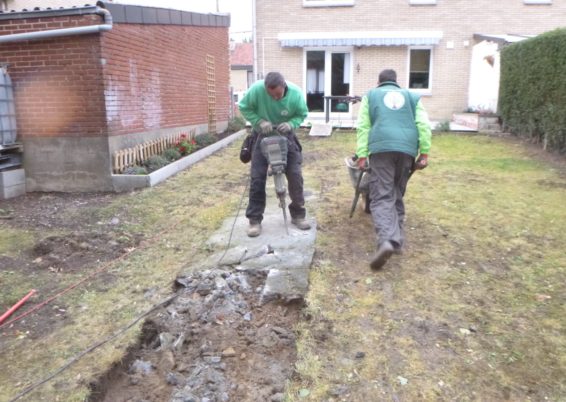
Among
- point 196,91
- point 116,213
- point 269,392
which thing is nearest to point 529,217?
point 269,392

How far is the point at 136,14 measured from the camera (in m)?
8.41

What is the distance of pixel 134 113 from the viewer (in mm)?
8344

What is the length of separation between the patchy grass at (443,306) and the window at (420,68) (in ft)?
37.3

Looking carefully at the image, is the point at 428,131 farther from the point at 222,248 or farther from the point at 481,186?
the point at 481,186

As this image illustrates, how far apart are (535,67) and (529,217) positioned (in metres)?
6.49

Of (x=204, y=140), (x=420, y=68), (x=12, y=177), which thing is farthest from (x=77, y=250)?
(x=420, y=68)

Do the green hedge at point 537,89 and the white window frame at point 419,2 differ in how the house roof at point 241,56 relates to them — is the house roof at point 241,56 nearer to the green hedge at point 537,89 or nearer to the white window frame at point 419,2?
the white window frame at point 419,2

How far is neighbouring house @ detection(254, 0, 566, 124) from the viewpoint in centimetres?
1655

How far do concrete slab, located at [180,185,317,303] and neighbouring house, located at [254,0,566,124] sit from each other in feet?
40.8

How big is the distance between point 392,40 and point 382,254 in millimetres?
A: 14160

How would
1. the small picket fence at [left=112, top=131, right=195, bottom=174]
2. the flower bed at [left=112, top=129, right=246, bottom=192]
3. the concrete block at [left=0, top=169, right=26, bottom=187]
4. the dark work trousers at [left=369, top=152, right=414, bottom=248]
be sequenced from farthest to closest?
the small picket fence at [left=112, top=131, right=195, bottom=174] < the flower bed at [left=112, top=129, right=246, bottom=192] < the concrete block at [left=0, top=169, right=26, bottom=187] < the dark work trousers at [left=369, top=152, right=414, bottom=248]

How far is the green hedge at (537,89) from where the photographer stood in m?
9.57

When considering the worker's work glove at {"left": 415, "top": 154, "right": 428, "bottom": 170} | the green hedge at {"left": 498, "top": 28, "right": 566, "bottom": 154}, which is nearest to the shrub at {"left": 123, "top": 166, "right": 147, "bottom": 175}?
the worker's work glove at {"left": 415, "top": 154, "right": 428, "bottom": 170}

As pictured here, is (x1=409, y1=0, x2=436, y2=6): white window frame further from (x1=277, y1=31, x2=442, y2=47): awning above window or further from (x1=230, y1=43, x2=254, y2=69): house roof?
(x1=230, y1=43, x2=254, y2=69): house roof
